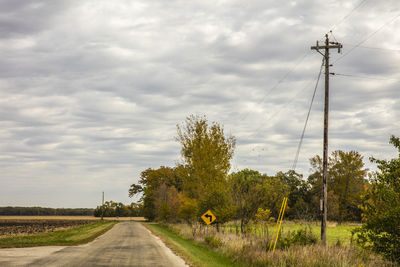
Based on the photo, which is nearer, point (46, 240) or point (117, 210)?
point (46, 240)

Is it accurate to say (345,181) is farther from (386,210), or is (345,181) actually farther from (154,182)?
(386,210)

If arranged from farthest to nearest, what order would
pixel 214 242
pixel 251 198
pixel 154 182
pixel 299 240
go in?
pixel 154 182, pixel 251 198, pixel 214 242, pixel 299 240

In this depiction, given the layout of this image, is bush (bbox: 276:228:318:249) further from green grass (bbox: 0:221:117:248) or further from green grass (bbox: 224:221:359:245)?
green grass (bbox: 0:221:117:248)

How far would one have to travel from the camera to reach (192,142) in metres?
39.6

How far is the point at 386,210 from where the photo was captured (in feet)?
42.7

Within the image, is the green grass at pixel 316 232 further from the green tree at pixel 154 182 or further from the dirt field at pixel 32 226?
the green tree at pixel 154 182

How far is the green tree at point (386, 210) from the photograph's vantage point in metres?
12.6

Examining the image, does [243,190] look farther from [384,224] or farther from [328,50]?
[384,224]

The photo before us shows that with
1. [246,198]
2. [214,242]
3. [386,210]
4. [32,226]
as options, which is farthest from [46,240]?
[32,226]

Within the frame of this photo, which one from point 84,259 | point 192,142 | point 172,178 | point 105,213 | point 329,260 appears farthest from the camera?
point 105,213

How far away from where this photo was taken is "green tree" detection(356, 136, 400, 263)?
12.6m

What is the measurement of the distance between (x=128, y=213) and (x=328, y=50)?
144153 millimetres

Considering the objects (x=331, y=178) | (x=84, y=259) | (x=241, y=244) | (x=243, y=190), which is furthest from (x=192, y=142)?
(x=331, y=178)

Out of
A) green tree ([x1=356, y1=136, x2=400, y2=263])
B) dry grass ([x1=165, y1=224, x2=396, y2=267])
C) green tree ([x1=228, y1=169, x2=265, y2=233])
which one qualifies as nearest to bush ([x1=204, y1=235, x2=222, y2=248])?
green tree ([x1=228, y1=169, x2=265, y2=233])
